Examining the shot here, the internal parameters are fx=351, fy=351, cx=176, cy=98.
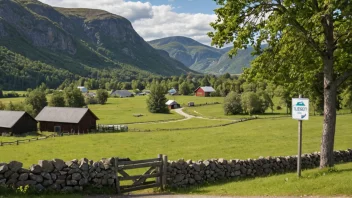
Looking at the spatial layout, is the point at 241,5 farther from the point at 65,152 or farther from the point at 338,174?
the point at 65,152

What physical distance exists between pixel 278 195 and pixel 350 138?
112 ft

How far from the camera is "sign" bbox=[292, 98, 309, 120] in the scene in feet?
52.3

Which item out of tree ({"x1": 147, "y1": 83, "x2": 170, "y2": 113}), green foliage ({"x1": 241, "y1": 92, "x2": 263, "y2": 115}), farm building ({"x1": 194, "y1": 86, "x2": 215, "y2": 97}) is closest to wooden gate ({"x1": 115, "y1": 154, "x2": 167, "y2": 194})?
green foliage ({"x1": 241, "y1": 92, "x2": 263, "y2": 115})

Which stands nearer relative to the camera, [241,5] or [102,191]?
[102,191]

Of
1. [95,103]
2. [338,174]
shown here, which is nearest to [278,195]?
[338,174]

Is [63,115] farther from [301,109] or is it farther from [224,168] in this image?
[301,109]

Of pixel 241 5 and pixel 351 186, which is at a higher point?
pixel 241 5

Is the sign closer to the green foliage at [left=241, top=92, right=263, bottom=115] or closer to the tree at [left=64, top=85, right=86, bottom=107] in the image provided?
the green foliage at [left=241, top=92, right=263, bottom=115]

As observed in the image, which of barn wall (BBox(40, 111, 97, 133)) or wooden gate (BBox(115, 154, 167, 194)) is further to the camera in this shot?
barn wall (BBox(40, 111, 97, 133))

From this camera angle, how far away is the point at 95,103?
156250 millimetres

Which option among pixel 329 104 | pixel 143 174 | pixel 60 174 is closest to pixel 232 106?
pixel 329 104

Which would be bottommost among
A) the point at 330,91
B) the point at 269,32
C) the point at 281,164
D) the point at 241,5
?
the point at 281,164

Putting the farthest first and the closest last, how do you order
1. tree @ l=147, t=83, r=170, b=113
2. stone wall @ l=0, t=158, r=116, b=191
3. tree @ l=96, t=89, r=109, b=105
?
tree @ l=96, t=89, r=109, b=105, tree @ l=147, t=83, r=170, b=113, stone wall @ l=0, t=158, r=116, b=191

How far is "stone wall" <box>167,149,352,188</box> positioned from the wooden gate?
64 centimetres
